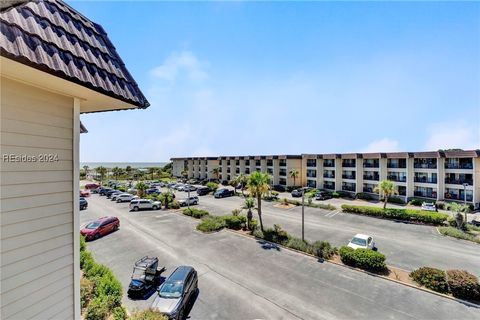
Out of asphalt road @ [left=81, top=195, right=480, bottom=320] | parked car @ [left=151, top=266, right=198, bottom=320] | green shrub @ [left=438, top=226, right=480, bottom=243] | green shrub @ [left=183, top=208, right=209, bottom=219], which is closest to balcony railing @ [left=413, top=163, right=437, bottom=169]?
green shrub @ [left=438, top=226, right=480, bottom=243]

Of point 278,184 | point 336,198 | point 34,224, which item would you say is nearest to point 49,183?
point 34,224

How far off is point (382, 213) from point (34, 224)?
37.9 meters

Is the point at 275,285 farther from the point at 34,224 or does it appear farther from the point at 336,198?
the point at 336,198

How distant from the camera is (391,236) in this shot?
25453mm

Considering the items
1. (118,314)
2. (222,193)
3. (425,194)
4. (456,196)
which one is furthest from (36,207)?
(456,196)

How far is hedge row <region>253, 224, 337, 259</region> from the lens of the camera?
1942cm

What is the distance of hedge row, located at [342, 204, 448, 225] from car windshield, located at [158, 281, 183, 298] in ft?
102

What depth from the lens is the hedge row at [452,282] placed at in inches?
541

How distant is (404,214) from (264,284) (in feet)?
85.9

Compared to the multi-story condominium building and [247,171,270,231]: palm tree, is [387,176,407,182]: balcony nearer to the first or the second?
the multi-story condominium building

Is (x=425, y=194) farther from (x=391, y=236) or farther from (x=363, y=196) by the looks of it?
(x=391, y=236)

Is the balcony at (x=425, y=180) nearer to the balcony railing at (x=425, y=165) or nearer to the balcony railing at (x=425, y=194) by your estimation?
the balcony railing at (x=425, y=165)

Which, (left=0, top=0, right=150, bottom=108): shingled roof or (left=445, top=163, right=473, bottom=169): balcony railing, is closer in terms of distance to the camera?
(left=0, top=0, right=150, bottom=108): shingled roof

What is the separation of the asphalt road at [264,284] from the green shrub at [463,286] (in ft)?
2.69
